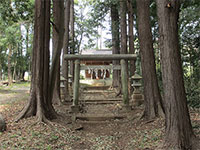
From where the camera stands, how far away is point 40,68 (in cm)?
586

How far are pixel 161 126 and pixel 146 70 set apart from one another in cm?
193

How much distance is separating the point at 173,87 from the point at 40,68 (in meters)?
4.28

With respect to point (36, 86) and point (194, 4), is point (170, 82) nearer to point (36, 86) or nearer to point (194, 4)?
point (36, 86)

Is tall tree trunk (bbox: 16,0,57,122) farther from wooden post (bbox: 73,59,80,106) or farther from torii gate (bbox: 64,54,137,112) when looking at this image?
torii gate (bbox: 64,54,137,112)

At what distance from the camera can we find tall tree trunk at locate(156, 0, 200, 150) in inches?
136

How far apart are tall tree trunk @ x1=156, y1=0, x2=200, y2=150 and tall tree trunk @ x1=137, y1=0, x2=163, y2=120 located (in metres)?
2.22

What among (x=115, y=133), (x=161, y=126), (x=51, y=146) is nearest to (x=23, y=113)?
(x=51, y=146)

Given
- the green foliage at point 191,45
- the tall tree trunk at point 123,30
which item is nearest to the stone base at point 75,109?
the green foliage at point 191,45

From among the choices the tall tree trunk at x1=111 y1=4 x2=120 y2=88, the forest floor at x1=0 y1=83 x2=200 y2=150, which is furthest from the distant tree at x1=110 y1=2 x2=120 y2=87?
the forest floor at x1=0 y1=83 x2=200 y2=150

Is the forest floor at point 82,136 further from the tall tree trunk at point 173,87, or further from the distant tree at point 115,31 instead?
the distant tree at point 115,31

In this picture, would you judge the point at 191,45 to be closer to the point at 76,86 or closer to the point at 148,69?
the point at 148,69

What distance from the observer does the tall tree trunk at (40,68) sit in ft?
18.7

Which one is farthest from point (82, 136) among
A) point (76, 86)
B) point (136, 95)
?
point (136, 95)

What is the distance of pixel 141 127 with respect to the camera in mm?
5340
